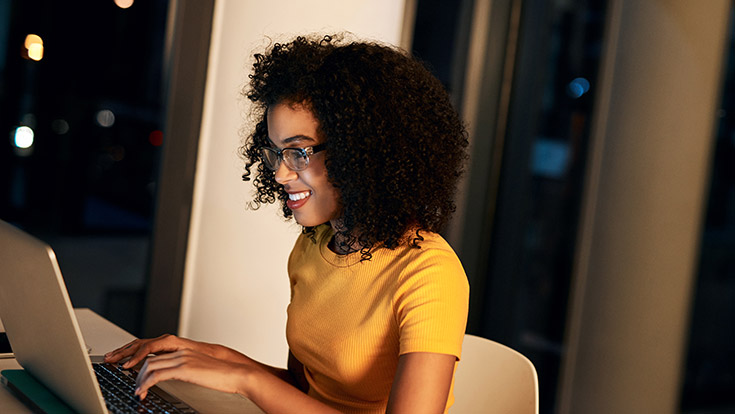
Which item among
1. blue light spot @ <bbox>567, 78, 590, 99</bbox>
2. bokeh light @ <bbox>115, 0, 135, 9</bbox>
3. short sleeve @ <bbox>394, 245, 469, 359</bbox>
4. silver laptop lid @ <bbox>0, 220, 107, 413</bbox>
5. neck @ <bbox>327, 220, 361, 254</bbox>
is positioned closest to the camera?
silver laptop lid @ <bbox>0, 220, 107, 413</bbox>

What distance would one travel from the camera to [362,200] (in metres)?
1.41

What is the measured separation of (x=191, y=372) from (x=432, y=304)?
16.4 inches

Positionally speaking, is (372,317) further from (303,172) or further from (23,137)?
(23,137)

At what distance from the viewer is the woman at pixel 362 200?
135cm

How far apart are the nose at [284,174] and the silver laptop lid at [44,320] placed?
1.57 feet

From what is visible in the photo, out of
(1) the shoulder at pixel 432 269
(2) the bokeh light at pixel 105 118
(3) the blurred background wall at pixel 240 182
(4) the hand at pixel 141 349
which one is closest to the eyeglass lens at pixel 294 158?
(1) the shoulder at pixel 432 269

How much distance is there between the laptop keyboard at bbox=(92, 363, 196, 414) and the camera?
3.67ft

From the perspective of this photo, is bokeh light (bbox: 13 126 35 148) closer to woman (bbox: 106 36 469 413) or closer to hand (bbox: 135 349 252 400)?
woman (bbox: 106 36 469 413)

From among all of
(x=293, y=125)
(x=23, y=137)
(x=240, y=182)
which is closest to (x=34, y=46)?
(x=23, y=137)

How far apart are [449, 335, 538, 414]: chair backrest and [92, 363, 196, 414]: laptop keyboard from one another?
2.31 ft

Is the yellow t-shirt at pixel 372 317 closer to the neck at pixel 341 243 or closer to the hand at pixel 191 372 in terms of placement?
the neck at pixel 341 243

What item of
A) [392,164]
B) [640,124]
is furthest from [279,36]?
[640,124]

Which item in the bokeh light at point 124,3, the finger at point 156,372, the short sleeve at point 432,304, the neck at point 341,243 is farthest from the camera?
the bokeh light at point 124,3

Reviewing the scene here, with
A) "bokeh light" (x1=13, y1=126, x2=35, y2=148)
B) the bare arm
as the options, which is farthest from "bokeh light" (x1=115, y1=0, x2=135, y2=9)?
the bare arm
